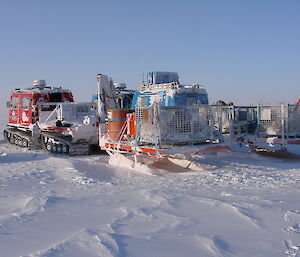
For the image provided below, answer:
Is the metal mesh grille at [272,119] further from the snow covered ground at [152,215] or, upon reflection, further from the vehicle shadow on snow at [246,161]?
the snow covered ground at [152,215]

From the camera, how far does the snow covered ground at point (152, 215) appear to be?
3758mm

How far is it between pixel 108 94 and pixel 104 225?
9.95 meters

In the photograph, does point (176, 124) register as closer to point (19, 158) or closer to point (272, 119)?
point (272, 119)

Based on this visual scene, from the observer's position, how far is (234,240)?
13.0 feet

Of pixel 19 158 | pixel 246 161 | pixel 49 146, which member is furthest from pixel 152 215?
pixel 49 146

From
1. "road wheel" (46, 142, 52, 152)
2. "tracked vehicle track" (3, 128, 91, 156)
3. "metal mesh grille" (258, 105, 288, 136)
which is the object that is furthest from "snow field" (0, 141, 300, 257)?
"road wheel" (46, 142, 52, 152)

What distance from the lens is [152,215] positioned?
490 cm

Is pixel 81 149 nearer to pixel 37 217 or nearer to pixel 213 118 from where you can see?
pixel 213 118

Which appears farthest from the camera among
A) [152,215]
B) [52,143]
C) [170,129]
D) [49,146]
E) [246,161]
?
[49,146]

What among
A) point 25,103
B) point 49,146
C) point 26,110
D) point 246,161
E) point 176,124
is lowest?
point 246,161

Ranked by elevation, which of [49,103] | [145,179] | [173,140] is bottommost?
[145,179]

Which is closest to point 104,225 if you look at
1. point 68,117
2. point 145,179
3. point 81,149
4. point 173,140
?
point 145,179

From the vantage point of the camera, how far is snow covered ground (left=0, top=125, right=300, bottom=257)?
3.76 metres

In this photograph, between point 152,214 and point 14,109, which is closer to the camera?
point 152,214
